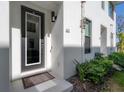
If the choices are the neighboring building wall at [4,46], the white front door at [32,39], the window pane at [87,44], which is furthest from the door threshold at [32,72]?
the window pane at [87,44]

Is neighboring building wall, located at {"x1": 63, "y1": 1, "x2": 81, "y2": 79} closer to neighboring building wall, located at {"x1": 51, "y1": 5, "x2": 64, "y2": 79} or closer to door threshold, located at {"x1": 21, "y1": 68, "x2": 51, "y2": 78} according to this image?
neighboring building wall, located at {"x1": 51, "y1": 5, "x2": 64, "y2": 79}

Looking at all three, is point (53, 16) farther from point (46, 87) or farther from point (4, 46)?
point (4, 46)

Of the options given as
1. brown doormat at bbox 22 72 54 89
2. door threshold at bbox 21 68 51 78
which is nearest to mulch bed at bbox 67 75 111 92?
brown doormat at bbox 22 72 54 89

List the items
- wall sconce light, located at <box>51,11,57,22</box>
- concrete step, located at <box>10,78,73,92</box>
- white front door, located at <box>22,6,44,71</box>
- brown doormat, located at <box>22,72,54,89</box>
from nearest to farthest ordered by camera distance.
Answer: concrete step, located at <box>10,78,73,92</box> < brown doormat, located at <box>22,72,54,89</box> < white front door, located at <box>22,6,44,71</box> < wall sconce light, located at <box>51,11,57,22</box>

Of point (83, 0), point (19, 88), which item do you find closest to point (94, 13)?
point (83, 0)

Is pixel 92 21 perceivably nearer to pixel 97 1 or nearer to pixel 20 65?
pixel 97 1

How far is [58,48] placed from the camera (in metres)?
6.04

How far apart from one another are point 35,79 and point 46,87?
28.2 inches

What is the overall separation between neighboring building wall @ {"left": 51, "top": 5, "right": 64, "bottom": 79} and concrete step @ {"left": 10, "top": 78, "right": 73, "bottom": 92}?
0.68 m

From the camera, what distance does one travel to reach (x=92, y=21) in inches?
348

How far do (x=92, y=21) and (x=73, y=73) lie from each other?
12.0 feet

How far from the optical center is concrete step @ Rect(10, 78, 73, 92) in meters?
4.38

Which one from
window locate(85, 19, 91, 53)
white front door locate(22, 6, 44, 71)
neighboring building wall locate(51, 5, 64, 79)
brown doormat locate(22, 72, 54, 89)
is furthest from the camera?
window locate(85, 19, 91, 53)

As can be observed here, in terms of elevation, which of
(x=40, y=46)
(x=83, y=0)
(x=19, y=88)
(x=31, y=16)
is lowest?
(x=19, y=88)
